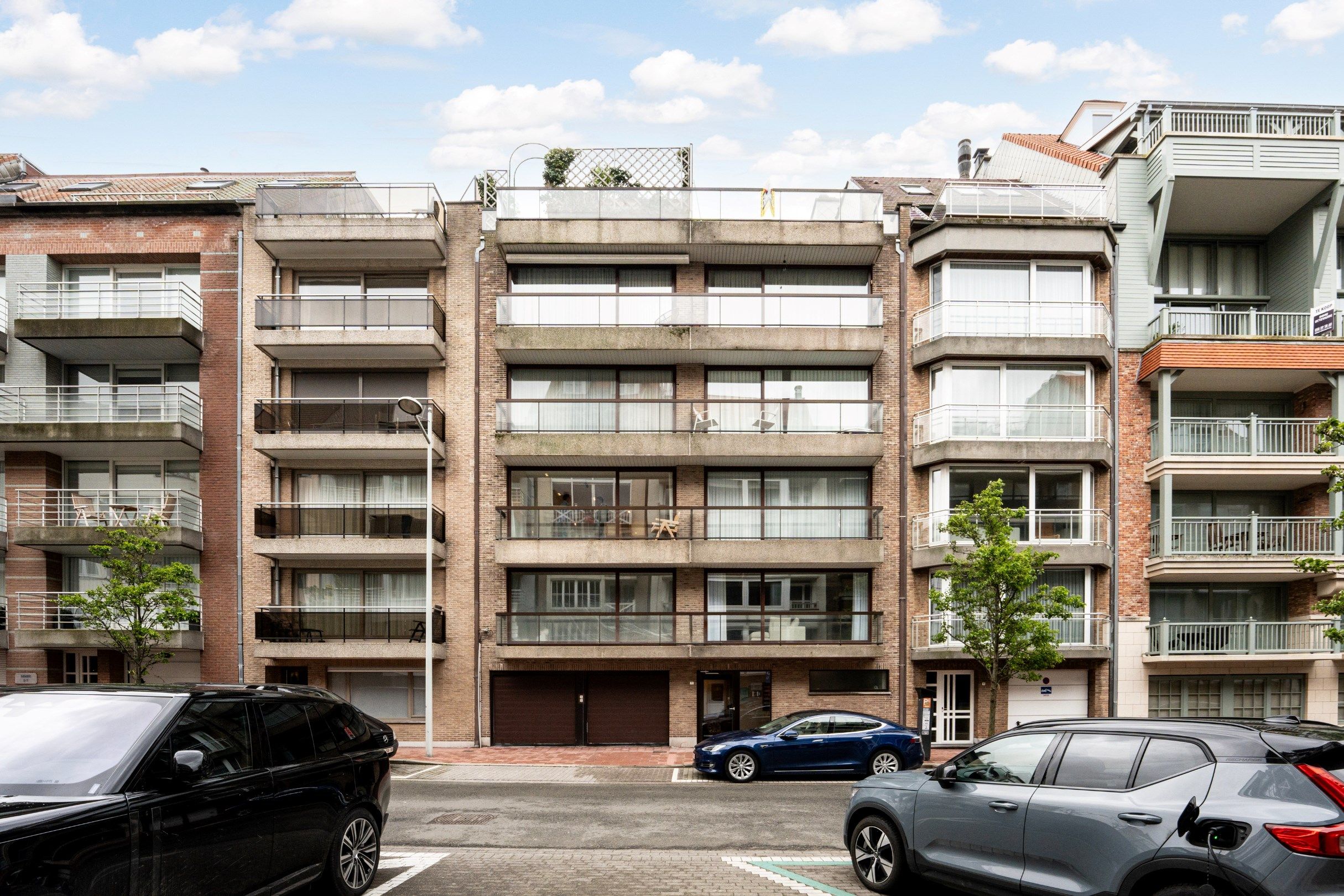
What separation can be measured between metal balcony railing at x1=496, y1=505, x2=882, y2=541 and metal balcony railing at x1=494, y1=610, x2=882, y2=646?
1.82 meters

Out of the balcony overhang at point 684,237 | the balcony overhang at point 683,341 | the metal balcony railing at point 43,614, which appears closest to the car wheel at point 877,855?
the balcony overhang at point 683,341

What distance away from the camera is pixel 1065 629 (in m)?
22.7

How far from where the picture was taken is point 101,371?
2455 cm

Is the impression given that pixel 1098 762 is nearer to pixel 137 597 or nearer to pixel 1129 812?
pixel 1129 812

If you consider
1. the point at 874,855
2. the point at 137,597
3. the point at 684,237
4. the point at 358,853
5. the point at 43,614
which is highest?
the point at 684,237

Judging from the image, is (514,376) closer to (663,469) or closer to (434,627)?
(663,469)

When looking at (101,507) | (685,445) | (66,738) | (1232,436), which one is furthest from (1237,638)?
(101,507)

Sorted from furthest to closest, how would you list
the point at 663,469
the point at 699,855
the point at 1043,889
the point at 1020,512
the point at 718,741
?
the point at 663,469
the point at 1020,512
the point at 718,741
the point at 699,855
the point at 1043,889

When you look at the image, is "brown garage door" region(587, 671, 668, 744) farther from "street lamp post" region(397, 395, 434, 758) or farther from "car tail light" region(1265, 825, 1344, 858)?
"car tail light" region(1265, 825, 1344, 858)

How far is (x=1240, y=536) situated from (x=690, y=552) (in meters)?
13.1

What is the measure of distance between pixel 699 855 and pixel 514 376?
1555cm

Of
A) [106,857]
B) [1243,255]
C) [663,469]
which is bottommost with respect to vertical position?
[106,857]

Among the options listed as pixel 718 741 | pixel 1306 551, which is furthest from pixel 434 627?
pixel 1306 551

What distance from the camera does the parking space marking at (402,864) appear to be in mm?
8305
